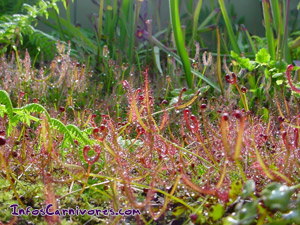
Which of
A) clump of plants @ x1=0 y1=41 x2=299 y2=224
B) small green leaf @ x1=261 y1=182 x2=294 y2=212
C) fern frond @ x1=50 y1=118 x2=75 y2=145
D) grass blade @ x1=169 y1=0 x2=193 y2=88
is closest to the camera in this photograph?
small green leaf @ x1=261 y1=182 x2=294 y2=212

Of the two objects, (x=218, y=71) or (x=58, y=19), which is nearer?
(x=218, y=71)

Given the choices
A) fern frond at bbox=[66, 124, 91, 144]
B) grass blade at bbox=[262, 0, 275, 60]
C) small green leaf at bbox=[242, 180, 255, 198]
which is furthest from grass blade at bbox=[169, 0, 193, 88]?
small green leaf at bbox=[242, 180, 255, 198]

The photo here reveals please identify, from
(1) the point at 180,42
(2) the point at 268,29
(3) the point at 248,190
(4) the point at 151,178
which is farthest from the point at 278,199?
(2) the point at 268,29

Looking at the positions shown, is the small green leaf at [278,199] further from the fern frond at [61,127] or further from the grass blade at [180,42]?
the grass blade at [180,42]

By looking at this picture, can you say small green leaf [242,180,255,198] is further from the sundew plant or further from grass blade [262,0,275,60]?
grass blade [262,0,275,60]

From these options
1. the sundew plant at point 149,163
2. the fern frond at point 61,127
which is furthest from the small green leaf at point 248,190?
the fern frond at point 61,127

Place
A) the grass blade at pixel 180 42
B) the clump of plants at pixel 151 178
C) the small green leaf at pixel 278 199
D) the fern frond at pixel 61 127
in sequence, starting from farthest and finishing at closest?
1. the grass blade at pixel 180 42
2. the fern frond at pixel 61 127
3. the clump of plants at pixel 151 178
4. the small green leaf at pixel 278 199

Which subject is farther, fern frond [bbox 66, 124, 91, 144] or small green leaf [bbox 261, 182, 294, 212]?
fern frond [bbox 66, 124, 91, 144]

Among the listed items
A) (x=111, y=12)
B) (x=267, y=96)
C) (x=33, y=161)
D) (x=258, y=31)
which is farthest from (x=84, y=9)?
(x=33, y=161)

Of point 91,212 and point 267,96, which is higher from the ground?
point 91,212

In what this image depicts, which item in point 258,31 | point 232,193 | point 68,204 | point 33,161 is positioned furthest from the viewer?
point 258,31

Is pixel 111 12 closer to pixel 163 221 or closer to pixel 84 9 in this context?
pixel 84 9
